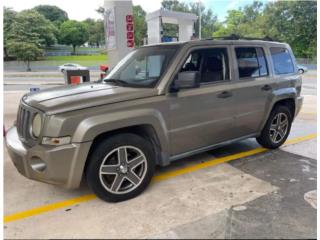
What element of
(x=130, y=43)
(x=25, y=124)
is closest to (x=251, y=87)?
(x=25, y=124)

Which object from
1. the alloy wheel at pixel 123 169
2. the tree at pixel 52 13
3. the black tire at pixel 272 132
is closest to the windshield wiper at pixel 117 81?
the alloy wheel at pixel 123 169

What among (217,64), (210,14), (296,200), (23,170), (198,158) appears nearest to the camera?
(23,170)

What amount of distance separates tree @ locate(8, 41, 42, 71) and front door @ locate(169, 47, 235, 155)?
45392 mm

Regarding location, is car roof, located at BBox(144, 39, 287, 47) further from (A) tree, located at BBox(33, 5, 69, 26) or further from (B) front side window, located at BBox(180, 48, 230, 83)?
(A) tree, located at BBox(33, 5, 69, 26)

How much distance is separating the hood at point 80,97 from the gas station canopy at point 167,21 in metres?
6.74

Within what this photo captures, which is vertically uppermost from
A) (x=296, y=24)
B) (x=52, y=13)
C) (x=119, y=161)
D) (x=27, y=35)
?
(x=52, y=13)

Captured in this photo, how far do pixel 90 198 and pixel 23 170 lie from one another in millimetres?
822

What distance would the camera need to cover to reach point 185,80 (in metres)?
3.61

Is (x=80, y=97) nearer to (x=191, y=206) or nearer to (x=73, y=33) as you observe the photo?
(x=191, y=206)

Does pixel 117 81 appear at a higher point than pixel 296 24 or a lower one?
lower

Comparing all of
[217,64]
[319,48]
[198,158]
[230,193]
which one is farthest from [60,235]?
[319,48]

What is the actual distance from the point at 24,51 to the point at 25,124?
4694cm

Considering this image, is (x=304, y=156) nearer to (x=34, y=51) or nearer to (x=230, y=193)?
(x=230, y=193)

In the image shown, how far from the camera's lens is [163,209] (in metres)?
3.25
